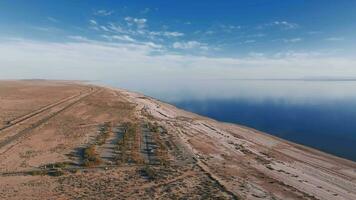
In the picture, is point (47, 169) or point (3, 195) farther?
point (47, 169)

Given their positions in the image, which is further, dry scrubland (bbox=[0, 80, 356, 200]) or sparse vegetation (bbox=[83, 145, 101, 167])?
sparse vegetation (bbox=[83, 145, 101, 167])

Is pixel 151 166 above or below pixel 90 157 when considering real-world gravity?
above

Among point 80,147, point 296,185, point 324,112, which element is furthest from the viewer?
point 324,112

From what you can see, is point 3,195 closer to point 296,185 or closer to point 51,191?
point 51,191

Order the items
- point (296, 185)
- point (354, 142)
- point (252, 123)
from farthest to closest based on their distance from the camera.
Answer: point (252, 123)
point (354, 142)
point (296, 185)

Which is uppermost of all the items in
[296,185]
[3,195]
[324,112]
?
[324,112]

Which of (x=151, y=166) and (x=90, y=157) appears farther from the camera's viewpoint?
(x=90, y=157)

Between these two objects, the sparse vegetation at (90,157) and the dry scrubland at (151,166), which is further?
the sparse vegetation at (90,157)

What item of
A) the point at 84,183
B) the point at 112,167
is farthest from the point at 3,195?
the point at 112,167
